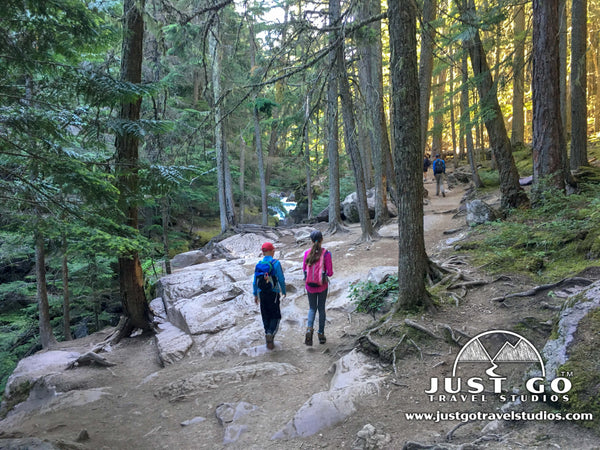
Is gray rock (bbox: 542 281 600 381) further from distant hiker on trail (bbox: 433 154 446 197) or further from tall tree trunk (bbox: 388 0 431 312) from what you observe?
distant hiker on trail (bbox: 433 154 446 197)

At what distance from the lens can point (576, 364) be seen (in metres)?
2.67

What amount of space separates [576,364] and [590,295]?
2.65ft

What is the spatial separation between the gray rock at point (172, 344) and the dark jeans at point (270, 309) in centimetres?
235

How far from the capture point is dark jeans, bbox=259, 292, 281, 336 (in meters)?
6.30

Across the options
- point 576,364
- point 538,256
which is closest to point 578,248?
point 538,256

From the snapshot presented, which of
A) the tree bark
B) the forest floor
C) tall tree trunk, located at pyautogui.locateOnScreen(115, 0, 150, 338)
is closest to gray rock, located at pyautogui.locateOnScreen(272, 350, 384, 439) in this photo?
the forest floor

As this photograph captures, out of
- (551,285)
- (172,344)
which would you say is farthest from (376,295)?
(172,344)

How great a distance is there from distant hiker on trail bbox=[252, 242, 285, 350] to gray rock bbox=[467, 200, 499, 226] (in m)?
6.53

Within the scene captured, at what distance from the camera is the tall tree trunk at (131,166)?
23.4 ft

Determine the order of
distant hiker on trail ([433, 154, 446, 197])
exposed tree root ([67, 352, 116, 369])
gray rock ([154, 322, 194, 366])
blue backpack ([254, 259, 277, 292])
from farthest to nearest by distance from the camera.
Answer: distant hiker on trail ([433, 154, 446, 197])
exposed tree root ([67, 352, 116, 369])
gray rock ([154, 322, 194, 366])
blue backpack ([254, 259, 277, 292])

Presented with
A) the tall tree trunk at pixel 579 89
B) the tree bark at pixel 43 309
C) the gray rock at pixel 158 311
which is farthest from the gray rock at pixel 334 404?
the tall tree trunk at pixel 579 89

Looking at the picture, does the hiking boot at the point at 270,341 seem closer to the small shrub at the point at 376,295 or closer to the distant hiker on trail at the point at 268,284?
the distant hiker on trail at the point at 268,284

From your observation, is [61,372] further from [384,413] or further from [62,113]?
[384,413]

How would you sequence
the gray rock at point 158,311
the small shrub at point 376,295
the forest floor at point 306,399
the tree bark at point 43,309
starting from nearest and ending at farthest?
1. the forest floor at point 306,399
2. the small shrub at point 376,295
3. the tree bark at point 43,309
4. the gray rock at point 158,311
